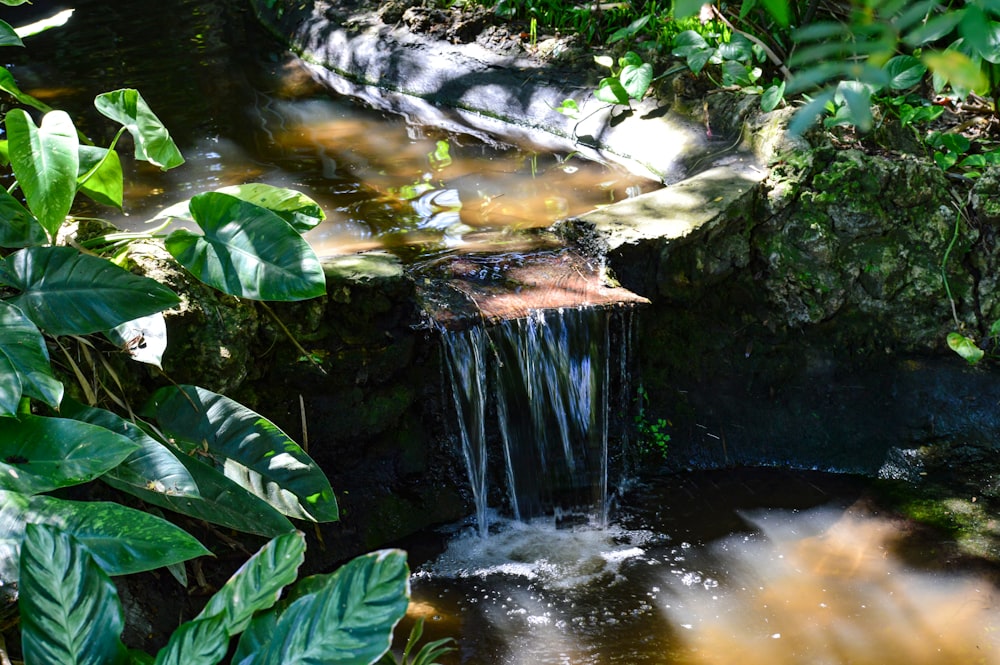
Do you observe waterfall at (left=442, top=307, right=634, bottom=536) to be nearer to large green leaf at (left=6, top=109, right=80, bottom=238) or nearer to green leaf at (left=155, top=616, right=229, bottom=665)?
large green leaf at (left=6, top=109, right=80, bottom=238)

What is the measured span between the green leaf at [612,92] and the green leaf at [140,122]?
9.49 feet

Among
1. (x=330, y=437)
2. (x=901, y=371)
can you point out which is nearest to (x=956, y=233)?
(x=901, y=371)

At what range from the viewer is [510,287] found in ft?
11.0

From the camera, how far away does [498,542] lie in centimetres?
329

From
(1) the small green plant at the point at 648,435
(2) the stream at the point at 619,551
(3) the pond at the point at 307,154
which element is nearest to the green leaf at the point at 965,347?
(2) the stream at the point at 619,551

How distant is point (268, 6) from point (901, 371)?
20.7ft

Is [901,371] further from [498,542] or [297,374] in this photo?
[297,374]

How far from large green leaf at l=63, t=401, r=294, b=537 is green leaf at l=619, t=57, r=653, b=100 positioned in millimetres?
3316

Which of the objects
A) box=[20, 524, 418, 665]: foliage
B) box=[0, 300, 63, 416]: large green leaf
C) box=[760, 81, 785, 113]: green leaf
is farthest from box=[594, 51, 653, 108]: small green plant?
box=[20, 524, 418, 665]: foliage

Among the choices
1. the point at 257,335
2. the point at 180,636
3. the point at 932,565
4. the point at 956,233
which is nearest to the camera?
the point at 180,636

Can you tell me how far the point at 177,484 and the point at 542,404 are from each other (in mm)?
1601

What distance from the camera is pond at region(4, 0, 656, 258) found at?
420cm

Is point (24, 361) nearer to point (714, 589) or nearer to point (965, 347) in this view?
point (714, 589)

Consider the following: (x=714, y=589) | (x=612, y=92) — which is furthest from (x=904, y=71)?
(x=714, y=589)
